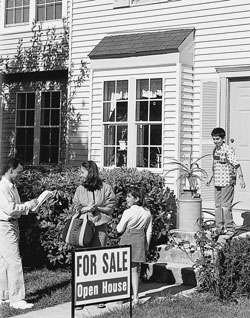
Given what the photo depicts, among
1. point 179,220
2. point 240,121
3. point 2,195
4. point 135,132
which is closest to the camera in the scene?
point 2,195

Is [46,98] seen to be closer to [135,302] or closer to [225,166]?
[225,166]

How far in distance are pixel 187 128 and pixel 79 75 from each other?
3.28 m

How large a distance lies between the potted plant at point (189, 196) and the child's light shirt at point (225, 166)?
697mm

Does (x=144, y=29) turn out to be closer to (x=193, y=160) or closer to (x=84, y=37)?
(x=84, y=37)

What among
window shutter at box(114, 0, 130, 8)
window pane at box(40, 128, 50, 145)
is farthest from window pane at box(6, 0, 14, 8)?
window shutter at box(114, 0, 130, 8)

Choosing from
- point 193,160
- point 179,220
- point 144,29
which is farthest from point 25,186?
point 144,29

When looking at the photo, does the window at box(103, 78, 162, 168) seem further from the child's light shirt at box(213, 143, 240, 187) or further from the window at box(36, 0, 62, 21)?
the window at box(36, 0, 62, 21)

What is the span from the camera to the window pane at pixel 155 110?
40.9 ft

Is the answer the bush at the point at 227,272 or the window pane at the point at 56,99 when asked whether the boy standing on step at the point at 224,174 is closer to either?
the bush at the point at 227,272

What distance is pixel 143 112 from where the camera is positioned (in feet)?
41.8

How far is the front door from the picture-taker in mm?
11828

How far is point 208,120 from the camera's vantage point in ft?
40.1

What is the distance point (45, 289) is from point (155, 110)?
4.93 m

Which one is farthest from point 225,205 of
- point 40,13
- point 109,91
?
point 40,13
